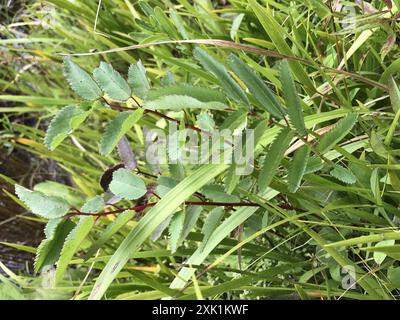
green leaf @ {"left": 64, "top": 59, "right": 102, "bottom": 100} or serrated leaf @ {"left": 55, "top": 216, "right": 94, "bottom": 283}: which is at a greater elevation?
green leaf @ {"left": 64, "top": 59, "right": 102, "bottom": 100}

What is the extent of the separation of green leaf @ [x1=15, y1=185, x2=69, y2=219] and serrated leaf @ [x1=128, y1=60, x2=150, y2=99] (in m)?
0.13

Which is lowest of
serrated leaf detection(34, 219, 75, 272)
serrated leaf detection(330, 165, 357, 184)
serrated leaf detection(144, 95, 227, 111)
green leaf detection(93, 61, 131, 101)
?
serrated leaf detection(34, 219, 75, 272)

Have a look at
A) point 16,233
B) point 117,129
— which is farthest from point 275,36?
point 16,233

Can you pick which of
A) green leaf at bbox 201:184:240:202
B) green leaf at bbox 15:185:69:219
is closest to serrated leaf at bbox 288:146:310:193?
green leaf at bbox 201:184:240:202

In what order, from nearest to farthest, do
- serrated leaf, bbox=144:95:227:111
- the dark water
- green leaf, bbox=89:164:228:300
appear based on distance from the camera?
serrated leaf, bbox=144:95:227:111 < green leaf, bbox=89:164:228:300 < the dark water

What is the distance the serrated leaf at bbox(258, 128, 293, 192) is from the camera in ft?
A: 1.66

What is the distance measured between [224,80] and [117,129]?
11cm

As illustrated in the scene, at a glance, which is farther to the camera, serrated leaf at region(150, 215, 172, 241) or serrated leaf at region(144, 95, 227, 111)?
serrated leaf at region(150, 215, 172, 241)

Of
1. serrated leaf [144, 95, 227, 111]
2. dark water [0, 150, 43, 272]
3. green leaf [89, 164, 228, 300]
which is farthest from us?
dark water [0, 150, 43, 272]

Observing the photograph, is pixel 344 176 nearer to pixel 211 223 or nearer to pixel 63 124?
pixel 211 223

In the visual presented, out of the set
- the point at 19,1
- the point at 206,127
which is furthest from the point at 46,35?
the point at 206,127

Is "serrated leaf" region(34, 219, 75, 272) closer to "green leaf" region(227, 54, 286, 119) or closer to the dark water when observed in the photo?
"green leaf" region(227, 54, 286, 119)

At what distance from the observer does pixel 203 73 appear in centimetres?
80

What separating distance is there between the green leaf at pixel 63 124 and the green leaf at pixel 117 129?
3cm
